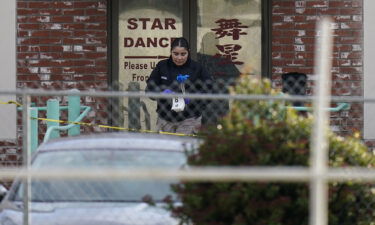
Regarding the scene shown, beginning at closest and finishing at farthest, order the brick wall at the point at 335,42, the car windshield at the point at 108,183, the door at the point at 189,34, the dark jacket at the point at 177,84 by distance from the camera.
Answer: the car windshield at the point at 108,183 < the dark jacket at the point at 177,84 < the brick wall at the point at 335,42 < the door at the point at 189,34

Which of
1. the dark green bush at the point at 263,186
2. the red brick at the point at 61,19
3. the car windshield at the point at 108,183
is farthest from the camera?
the red brick at the point at 61,19

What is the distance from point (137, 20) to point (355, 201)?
627cm

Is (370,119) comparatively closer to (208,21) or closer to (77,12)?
(208,21)

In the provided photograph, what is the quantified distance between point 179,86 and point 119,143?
2865 millimetres

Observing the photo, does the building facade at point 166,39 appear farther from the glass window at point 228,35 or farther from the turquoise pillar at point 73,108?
the turquoise pillar at point 73,108

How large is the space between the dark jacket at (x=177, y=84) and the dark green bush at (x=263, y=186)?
2994 millimetres

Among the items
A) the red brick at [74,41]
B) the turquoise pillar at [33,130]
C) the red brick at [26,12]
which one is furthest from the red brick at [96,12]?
the turquoise pillar at [33,130]

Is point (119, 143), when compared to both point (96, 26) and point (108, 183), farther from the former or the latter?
point (96, 26)

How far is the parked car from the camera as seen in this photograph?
6398 mm

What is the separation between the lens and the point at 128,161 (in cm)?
666

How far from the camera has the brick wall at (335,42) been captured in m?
11.7

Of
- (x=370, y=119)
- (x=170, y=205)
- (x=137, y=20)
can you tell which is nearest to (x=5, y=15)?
(x=137, y=20)

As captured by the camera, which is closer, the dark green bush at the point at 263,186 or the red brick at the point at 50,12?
the dark green bush at the point at 263,186

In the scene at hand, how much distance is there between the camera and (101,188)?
6.67 meters
